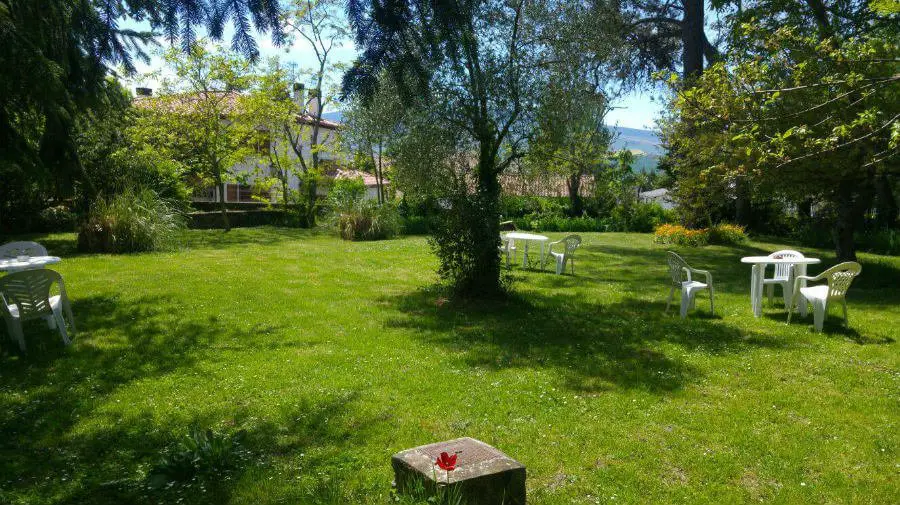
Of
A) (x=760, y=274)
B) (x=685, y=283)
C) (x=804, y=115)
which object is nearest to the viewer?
(x=760, y=274)

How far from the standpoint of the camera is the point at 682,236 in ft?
72.1

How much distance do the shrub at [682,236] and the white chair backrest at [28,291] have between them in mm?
19008

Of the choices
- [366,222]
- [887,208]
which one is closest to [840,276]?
[366,222]

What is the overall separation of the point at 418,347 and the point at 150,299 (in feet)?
15.9

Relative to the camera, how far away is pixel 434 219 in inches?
400

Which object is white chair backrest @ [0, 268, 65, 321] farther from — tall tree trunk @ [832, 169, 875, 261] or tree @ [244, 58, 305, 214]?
tree @ [244, 58, 305, 214]

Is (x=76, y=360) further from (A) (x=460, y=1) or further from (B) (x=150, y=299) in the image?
→ (A) (x=460, y=1)

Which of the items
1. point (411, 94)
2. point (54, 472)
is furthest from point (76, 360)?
point (411, 94)

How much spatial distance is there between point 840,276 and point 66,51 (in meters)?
9.30

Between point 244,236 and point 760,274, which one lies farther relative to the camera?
point 244,236

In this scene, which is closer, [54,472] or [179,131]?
[54,472]

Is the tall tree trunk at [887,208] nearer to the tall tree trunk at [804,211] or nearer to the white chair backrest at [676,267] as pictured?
the tall tree trunk at [804,211]

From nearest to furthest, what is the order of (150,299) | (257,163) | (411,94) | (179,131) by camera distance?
(411,94), (150,299), (179,131), (257,163)

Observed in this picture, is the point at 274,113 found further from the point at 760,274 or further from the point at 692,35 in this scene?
the point at 760,274
